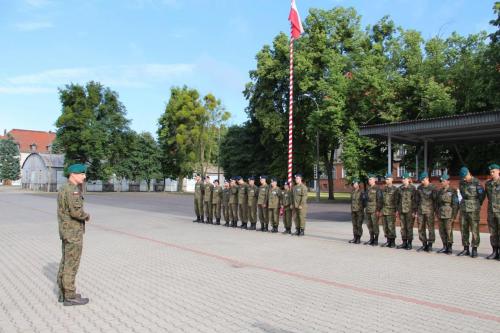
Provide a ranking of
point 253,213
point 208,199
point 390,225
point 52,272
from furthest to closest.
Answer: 1. point 208,199
2. point 253,213
3. point 390,225
4. point 52,272

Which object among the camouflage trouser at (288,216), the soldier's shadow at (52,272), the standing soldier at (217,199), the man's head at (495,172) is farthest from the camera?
the standing soldier at (217,199)

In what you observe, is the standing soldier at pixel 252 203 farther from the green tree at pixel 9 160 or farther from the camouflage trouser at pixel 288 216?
the green tree at pixel 9 160

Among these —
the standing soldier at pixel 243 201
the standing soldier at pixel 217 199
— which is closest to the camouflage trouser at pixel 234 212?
the standing soldier at pixel 243 201

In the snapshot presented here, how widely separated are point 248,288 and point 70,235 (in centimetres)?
271

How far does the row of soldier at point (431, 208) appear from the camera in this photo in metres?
10.1

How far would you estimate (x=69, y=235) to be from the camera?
6.12 m

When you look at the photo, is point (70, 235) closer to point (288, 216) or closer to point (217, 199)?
point (288, 216)

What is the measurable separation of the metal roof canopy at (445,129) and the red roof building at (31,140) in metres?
99.2

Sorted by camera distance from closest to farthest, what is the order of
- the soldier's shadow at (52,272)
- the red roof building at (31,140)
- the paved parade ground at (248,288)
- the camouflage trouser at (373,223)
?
the paved parade ground at (248,288), the soldier's shadow at (52,272), the camouflage trouser at (373,223), the red roof building at (31,140)

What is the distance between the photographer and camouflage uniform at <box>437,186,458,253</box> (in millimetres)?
10625

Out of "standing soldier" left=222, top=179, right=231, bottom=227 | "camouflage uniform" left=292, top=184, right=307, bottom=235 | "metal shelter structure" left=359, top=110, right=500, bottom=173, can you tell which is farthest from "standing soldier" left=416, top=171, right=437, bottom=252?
"standing soldier" left=222, top=179, right=231, bottom=227

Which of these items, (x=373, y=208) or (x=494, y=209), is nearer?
(x=494, y=209)

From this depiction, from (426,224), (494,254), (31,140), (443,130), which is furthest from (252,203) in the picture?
(31,140)

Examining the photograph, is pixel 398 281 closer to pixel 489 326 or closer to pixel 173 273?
pixel 489 326
